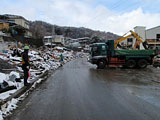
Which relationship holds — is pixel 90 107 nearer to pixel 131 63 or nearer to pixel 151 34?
pixel 131 63

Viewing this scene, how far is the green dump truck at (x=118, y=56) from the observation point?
622 inches

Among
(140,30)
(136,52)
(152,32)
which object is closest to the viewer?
(136,52)

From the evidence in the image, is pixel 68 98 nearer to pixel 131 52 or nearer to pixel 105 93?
pixel 105 93

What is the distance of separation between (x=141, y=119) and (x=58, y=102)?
2829 mm

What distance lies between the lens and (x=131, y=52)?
15.8m

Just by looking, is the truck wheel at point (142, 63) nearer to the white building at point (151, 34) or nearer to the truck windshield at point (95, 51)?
the truck windshield at point (95, 51)

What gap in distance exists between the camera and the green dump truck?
1580cm

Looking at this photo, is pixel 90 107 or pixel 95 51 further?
pixel 95 51


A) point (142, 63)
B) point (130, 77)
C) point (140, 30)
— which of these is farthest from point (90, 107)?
point (140, 30)

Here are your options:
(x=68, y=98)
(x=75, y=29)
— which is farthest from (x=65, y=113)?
(x=75, y=29)

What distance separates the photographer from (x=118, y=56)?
1598cm

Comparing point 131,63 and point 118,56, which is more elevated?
point 118,56

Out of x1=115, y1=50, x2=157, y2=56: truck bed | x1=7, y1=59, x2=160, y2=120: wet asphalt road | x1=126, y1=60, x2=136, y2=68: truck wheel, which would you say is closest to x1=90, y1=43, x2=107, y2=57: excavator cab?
x1=115, y1=50, x2=157, y2=56: truck bed

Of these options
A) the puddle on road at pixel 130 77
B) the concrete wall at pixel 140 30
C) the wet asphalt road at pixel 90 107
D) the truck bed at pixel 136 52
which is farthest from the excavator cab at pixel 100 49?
the concrete wall at pixel 140 30
